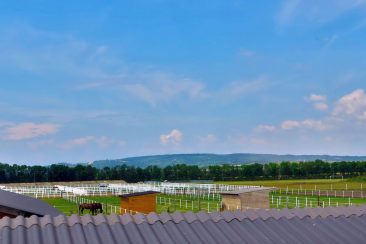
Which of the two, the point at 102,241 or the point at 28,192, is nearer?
the point at 102,241

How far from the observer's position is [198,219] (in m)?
5.10

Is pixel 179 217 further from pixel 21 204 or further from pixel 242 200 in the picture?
pixel 242 200

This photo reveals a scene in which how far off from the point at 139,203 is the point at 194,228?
2172 centimetres

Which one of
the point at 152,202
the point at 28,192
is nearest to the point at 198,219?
the point at 152,202

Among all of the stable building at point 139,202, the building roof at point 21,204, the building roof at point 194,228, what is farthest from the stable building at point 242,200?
the building roof at point 194,228

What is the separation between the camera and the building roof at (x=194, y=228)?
179 inches

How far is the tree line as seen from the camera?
338ft

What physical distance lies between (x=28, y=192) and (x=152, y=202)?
22.8 meters

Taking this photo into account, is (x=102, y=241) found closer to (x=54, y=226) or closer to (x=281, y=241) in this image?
(x=54, y=226)

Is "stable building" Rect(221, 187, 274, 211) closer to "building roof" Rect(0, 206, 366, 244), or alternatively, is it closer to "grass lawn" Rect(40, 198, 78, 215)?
"grass lawn" Rect(40, 198, 78, 215)

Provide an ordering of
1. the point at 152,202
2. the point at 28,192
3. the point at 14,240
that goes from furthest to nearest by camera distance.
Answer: the point at 28,192 → the point at 152,202 → the point at 14,240

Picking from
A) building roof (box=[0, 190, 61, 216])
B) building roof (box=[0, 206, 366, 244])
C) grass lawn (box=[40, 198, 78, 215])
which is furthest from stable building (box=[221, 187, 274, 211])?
building roof (box=[0, 206, 366, 244])

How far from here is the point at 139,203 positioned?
26234mm

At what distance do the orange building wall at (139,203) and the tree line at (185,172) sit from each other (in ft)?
249
